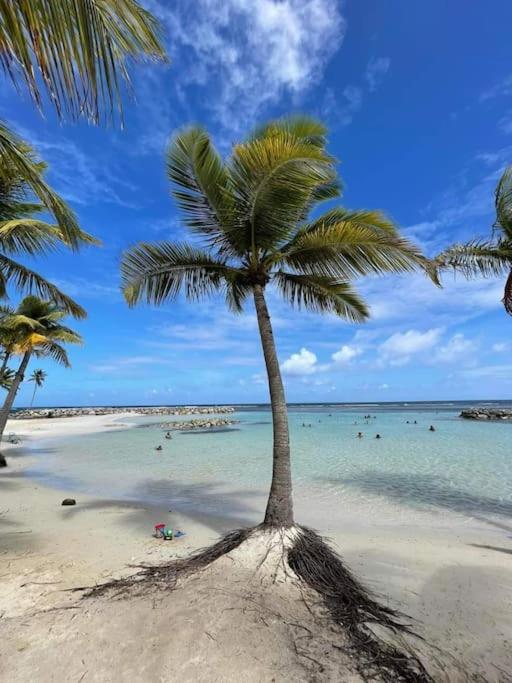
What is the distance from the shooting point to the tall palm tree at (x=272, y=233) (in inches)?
205

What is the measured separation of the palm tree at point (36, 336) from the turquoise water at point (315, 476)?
4072 millimetres

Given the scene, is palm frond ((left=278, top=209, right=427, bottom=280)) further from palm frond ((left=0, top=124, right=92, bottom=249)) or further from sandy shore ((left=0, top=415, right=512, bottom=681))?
sandy shore ((left=0, top=415, right=512, bottom=681))

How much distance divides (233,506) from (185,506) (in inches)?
54.5

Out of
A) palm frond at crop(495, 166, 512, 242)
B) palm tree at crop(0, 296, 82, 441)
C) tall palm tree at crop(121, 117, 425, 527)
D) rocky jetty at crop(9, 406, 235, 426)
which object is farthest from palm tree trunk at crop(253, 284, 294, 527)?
rocky jetty at crop(9, 406, 235, 426)

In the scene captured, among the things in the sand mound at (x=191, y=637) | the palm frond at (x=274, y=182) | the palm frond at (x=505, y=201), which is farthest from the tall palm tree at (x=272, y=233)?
the palm frond at (x=505, y=201)

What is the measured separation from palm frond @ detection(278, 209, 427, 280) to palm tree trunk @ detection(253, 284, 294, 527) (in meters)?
0.85

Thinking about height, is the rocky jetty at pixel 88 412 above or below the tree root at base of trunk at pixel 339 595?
above

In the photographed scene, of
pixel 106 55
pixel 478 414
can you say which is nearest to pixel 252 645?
pixel 106 55

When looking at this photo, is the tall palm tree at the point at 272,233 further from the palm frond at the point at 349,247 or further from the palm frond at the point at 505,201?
the palm frond at the point at 505,201

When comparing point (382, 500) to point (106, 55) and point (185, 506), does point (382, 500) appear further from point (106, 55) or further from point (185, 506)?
point (106, 55)

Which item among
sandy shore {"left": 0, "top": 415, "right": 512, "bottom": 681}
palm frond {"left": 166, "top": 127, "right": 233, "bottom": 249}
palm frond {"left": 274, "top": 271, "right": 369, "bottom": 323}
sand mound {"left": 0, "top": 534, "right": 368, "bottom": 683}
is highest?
palm frond {"left": 166, "top": 127, "right": 233, "bottom": 249}

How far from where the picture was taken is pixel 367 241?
545cm

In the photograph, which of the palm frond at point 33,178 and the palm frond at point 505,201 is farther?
the palm frond at point 505,201

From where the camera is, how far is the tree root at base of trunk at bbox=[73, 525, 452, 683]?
331cm
